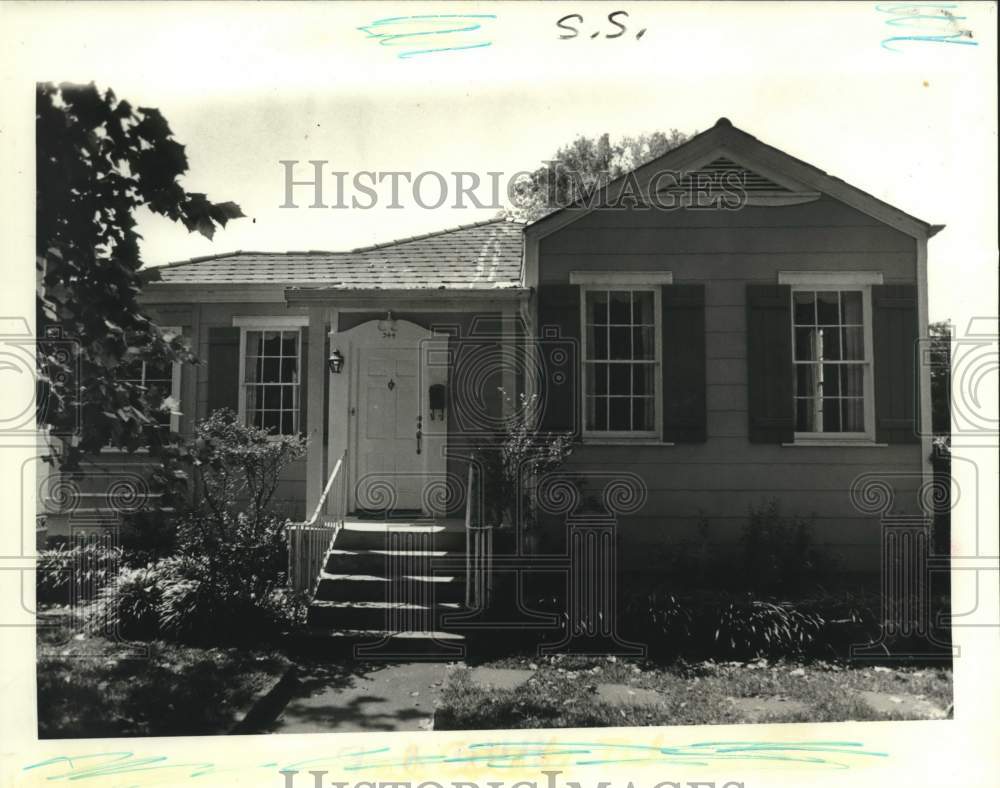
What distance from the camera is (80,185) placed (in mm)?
4355

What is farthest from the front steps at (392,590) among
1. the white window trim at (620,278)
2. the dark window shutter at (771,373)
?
the dark window shutter at (771,373)

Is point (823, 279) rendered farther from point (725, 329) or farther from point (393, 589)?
point (393, 589)

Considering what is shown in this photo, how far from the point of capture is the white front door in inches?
264

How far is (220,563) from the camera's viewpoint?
553cm

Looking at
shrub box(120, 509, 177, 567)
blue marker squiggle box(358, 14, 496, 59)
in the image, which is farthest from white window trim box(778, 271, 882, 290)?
shrub box(120, 509, 177, 567)

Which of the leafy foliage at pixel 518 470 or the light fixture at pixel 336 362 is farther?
the light fixture at pixel 336 362

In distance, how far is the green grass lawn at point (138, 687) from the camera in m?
4.18

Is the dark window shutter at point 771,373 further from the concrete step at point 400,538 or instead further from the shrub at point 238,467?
the shrub at point 238,467

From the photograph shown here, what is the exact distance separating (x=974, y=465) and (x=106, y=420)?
18.0 feet

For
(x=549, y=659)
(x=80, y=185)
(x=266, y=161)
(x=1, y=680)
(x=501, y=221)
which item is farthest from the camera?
(x=501, y=221)

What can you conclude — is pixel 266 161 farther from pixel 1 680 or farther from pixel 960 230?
pixel 960 230

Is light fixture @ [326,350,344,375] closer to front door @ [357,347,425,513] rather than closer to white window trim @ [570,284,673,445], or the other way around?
front door @ [357,347,425,513]

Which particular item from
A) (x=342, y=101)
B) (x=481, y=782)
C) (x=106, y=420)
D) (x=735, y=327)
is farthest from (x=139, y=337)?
(x=735, y=327)

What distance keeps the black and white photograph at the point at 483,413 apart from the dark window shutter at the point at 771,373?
28 millimetres
